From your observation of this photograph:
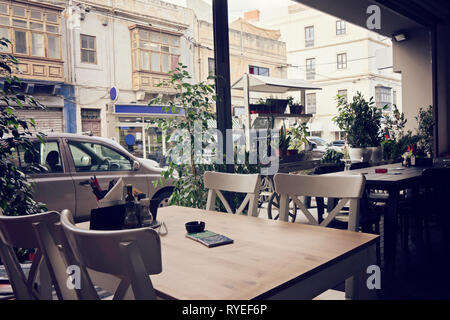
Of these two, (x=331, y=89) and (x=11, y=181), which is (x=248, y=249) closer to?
(x=11, y=181)

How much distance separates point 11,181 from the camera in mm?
2084

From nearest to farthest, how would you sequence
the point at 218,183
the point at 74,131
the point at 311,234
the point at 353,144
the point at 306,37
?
the point at 311,234
the point at 218,183
the point at 74,131
the point at 353,144
the point at 306,37

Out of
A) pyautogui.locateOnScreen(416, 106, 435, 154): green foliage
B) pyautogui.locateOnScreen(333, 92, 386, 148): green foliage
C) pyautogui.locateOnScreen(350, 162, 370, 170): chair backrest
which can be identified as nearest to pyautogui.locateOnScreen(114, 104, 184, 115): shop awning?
pyautogui.locateOnScreen(350, 162, 370, 170): chair backrest

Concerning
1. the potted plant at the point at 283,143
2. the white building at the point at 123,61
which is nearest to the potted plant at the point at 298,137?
the potted plant at the point at 283,143

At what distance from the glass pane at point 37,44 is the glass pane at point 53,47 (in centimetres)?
6

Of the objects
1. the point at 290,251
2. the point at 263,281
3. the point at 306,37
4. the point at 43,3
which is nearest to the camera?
the point at 263,281

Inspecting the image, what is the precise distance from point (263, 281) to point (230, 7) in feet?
9.16

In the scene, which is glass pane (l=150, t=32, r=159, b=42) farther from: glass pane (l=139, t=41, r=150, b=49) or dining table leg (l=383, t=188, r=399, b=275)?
dining table leg (l=383, t=188, r=399, b=275)

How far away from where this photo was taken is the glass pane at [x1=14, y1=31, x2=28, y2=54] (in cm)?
279

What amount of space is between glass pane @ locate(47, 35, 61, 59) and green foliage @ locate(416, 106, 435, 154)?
5.47 metres

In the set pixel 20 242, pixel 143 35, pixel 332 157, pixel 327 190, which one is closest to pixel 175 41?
pixel 143 35

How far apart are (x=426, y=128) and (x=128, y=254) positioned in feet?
21.5
